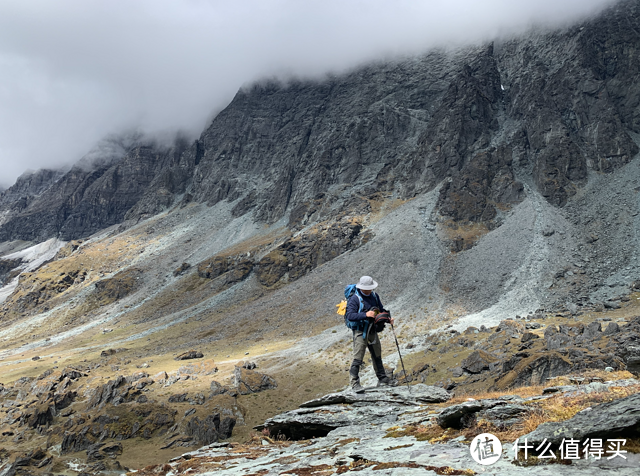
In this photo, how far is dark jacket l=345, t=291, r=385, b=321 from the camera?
37.5ft

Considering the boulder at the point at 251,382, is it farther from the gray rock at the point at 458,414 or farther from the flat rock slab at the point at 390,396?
the gray rock at the point at 458,414

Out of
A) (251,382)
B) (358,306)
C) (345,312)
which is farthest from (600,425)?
(251,382)

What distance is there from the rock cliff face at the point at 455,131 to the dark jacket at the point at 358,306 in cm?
7341

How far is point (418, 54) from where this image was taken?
151000 millimetres

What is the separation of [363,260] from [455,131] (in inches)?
2018

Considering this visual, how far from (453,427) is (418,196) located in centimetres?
9084

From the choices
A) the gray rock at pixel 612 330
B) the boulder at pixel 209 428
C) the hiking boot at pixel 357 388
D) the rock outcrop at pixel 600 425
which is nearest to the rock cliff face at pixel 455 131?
the gray rock at pixel 612 330

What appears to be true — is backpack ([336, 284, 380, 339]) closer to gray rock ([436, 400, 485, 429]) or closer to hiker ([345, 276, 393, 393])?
hiker ([345, 276, 393, 393])

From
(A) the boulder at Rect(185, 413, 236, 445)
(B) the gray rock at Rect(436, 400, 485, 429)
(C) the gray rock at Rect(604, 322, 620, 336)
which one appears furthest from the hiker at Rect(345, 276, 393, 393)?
(C) the gray rock at Rect(604, 322, 620, 336)

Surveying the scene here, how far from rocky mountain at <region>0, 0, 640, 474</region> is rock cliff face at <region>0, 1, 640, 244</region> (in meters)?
0.62

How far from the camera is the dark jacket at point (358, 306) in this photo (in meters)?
11.4

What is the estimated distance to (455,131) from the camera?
103 metres

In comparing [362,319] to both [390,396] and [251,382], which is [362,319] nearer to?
[390,396]

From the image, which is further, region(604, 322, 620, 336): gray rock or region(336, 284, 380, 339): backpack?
region(604, 322, 620, 336): gray rock
